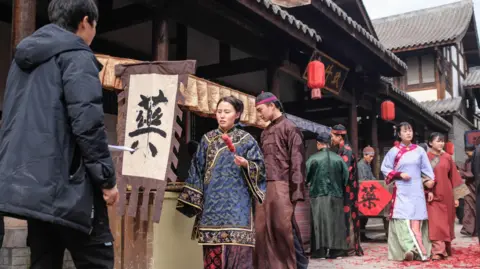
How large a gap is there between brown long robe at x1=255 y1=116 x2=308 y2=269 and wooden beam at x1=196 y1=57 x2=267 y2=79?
3.90 meters

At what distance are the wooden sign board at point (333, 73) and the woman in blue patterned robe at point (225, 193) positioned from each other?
18.8ft

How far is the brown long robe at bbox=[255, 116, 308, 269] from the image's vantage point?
5.07 meters

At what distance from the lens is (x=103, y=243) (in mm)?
2477

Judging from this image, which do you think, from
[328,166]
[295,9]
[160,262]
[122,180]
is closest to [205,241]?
[160,262]

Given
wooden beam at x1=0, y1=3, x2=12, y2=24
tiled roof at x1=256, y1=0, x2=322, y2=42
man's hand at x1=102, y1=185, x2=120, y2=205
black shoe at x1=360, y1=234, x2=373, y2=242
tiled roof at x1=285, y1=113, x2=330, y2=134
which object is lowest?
black shoe at x1=360, y1=234, x2=373, y2=242

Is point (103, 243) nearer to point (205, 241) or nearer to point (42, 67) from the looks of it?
point (42, 67)

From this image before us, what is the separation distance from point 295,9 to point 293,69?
1.16m

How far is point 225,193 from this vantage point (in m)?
4.15

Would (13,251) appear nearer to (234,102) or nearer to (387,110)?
(234,102)

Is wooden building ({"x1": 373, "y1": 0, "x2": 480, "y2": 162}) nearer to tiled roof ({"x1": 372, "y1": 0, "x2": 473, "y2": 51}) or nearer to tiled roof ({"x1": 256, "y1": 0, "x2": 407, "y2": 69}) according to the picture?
tiled roof ({"x1": 372, "y1": 0, "x2": 473, "y2": 51})

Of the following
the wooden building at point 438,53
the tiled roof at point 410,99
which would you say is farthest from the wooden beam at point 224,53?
the wooden building at point 438,53

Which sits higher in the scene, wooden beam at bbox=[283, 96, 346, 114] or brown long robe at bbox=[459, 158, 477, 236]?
wooden beam at bbox=[283, 96, 346, 114]

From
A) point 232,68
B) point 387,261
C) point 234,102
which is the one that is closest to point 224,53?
point 232,68

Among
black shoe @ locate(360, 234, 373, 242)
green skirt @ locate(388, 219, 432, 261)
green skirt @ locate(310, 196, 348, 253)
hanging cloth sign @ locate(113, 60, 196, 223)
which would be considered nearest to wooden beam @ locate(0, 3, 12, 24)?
hanging cloth sign @ locate(113, 60, 196, 223)
